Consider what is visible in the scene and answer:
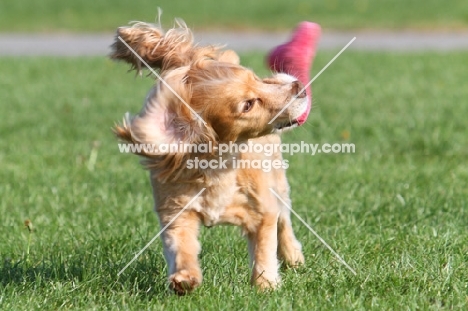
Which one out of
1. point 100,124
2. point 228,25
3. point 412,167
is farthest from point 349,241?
point 228,25

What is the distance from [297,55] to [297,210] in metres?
1.27

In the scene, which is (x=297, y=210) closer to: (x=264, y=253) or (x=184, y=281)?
(x=264, y=253)

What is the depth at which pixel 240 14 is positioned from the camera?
79.3 feet

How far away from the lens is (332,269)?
4473 mm

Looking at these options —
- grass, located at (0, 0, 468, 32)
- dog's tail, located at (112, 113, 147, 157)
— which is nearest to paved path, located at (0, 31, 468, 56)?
grass, located at (0, 0, 468, 32)

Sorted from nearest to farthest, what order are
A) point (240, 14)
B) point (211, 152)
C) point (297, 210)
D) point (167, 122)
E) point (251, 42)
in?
1. point (167, 122)
2. point (211, 152)
3. point (297, 210)
4. point (251, 42)
5. point (240, 14)

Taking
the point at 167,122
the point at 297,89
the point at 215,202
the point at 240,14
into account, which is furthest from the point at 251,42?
the point at 167,122

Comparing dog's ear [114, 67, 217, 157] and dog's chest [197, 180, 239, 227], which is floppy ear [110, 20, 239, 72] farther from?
dog's chest [197, 180, 239, 227]

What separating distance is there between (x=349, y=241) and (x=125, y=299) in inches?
57.0

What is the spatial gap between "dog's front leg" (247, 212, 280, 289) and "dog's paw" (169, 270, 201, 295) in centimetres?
39

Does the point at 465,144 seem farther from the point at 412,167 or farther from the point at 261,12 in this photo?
the point at 261,12

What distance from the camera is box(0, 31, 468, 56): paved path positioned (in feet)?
58.4

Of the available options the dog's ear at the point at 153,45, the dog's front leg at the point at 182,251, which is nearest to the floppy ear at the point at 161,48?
the dog's ear at the point at 153,45

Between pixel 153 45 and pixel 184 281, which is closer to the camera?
pixel 184 281
